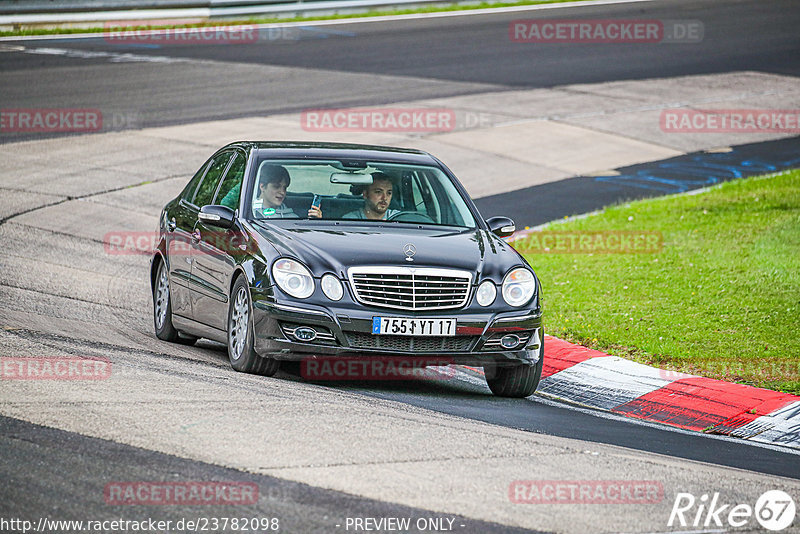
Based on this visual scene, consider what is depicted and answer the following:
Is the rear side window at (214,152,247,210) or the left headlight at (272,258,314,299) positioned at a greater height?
the rear side window at (214,152,247,210)

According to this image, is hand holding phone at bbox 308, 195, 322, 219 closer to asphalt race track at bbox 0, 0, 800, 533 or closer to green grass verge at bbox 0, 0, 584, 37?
asphalt race track at bbox 0, 0, 800, 533

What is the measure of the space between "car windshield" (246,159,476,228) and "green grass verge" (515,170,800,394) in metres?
1.93

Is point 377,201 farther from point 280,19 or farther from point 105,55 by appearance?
point 280,19

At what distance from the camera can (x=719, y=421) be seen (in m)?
8.44

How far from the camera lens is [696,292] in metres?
11.7

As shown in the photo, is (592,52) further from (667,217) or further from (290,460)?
(290,460)

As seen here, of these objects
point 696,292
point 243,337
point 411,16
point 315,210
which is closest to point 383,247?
point 315,210

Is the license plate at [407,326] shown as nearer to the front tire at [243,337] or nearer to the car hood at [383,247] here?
the car hood at [383,247]

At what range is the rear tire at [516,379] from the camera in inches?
339

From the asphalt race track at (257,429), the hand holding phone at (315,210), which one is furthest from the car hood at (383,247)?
the asphalt race track at (257,429)

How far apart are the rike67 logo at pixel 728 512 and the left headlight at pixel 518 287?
271 cm

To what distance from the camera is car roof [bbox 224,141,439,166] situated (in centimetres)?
948

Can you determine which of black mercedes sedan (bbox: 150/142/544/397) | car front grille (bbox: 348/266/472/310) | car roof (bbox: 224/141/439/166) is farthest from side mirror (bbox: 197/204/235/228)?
car front grille (bbox: 348/266/472/310)

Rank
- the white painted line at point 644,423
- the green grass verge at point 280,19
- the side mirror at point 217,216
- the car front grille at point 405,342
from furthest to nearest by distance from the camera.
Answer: the green grass verge at point 280,19 < the side mirror at point 217,216 < the car front grille at point 405,342 < the white painted line at point 644,423
